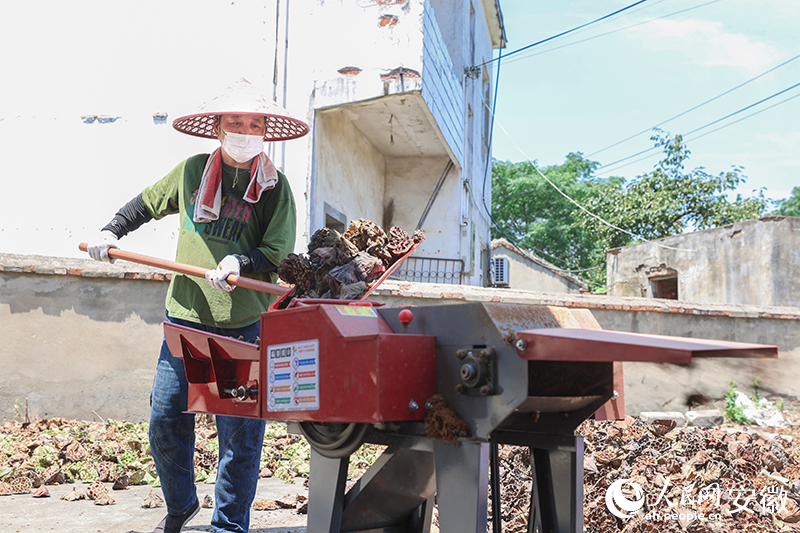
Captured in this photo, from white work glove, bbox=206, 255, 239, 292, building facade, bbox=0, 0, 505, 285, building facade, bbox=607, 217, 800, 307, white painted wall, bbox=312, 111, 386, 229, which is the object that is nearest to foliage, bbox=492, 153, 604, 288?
building facade, bbox=607, 217, 800, 307

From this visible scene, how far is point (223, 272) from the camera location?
275 centimetres

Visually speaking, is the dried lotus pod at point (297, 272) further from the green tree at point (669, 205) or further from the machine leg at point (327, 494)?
the green tree at point (669, 205)

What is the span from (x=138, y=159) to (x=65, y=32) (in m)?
1.89

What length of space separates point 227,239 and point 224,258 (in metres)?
0.25

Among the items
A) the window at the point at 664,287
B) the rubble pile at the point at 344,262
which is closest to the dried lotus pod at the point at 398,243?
the rubble pile at the point at 344,262

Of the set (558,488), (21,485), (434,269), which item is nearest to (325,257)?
(558,488)

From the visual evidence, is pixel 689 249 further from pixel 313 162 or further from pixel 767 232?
pixel 313 162

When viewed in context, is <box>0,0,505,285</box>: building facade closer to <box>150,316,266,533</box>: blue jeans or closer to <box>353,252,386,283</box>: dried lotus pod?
<box>150,316,266,533</box>: blue jeans

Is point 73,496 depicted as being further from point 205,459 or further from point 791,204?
point 791,204

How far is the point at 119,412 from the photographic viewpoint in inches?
250

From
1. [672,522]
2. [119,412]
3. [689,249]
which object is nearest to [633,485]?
[672,522]

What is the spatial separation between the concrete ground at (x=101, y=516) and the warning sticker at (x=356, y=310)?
1.78m

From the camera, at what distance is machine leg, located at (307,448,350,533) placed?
2.29m

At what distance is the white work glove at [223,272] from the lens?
9.02 feet
